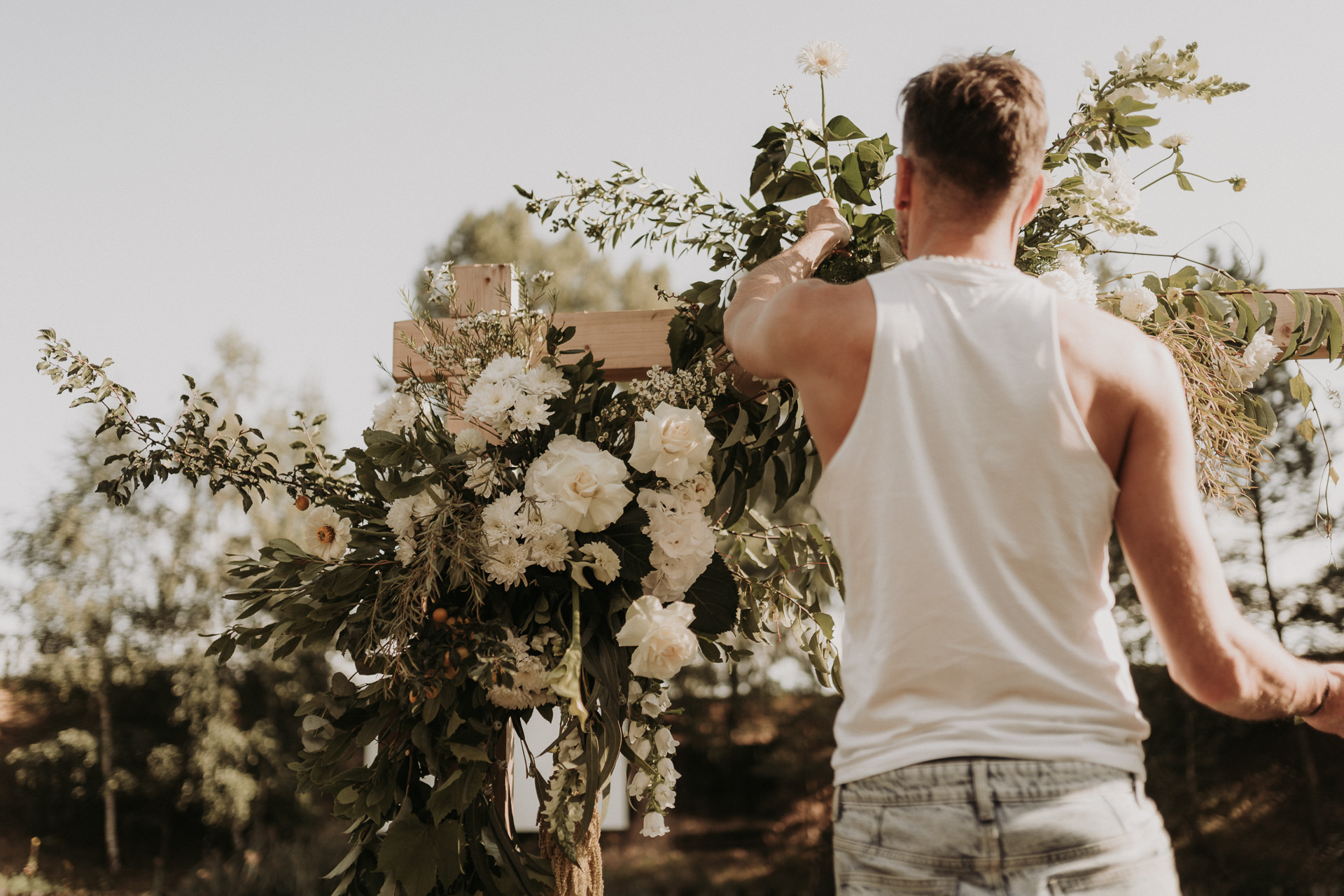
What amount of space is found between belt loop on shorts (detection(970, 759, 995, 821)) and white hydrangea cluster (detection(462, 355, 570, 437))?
0.80 meters

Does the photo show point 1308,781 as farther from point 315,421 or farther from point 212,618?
point 212,618

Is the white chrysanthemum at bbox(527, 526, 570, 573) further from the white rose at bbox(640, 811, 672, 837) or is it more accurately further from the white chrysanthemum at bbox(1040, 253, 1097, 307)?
the white chrysanthemum at bbox(1040, 253, 1097, 307)

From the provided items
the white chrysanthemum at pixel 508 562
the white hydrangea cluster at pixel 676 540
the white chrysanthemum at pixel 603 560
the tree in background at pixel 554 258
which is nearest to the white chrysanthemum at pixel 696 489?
the white hydrangea cluster at pixel 676 540

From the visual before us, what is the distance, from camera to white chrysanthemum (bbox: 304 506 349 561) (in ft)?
4.69

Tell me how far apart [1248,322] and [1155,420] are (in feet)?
3.00

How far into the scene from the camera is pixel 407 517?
135 cm

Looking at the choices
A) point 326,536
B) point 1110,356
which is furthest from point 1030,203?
point 326,536

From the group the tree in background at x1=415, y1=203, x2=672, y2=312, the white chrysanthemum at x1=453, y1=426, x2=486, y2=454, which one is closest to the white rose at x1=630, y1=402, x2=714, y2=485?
the white chrysanthemum at x1=453, y1=426, x2=486, y2=454

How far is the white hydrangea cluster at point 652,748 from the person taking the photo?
137 centimetres

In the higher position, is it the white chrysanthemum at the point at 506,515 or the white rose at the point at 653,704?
the white chrysanthemum at the point at 506,515

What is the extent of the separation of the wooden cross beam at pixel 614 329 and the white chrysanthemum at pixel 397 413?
0.29 feet

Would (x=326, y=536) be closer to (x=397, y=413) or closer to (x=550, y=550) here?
(x=397, y=413)

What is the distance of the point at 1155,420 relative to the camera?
32.8 inches

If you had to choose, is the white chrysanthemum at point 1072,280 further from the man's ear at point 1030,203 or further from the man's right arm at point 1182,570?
the man's right arm at point 1182,570
